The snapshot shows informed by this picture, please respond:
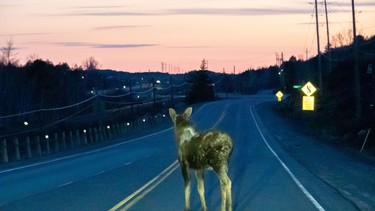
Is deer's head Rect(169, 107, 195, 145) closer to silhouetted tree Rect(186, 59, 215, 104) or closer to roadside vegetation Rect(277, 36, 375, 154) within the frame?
roadside vegetation Rect(277, 36, 375, 154)

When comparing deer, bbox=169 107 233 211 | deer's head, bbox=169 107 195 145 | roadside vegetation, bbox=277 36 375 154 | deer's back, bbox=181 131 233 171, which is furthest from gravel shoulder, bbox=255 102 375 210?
deer's head, bbox=169 107 195 145

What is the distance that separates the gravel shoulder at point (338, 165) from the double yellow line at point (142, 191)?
443 centimetres

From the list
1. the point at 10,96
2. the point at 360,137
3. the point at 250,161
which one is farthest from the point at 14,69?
the point at 250,161

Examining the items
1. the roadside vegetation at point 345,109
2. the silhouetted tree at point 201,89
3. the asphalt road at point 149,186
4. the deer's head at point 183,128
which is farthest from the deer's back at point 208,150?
the silhouetted tree at point 201,89

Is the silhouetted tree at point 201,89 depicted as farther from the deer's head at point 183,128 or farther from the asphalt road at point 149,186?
the deer's head at point 183,128

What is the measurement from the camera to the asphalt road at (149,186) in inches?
505

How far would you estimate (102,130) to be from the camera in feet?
160

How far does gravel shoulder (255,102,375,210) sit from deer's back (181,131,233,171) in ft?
12.2

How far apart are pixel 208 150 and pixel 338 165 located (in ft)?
46.3

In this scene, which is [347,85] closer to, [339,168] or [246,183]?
[339,168]

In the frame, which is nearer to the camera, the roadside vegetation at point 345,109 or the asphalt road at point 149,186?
the asphalt road at point 149,186

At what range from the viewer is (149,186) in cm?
1614

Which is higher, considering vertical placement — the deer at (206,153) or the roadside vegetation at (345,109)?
the deer at (206,153)

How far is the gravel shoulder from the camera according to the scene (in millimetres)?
14945
